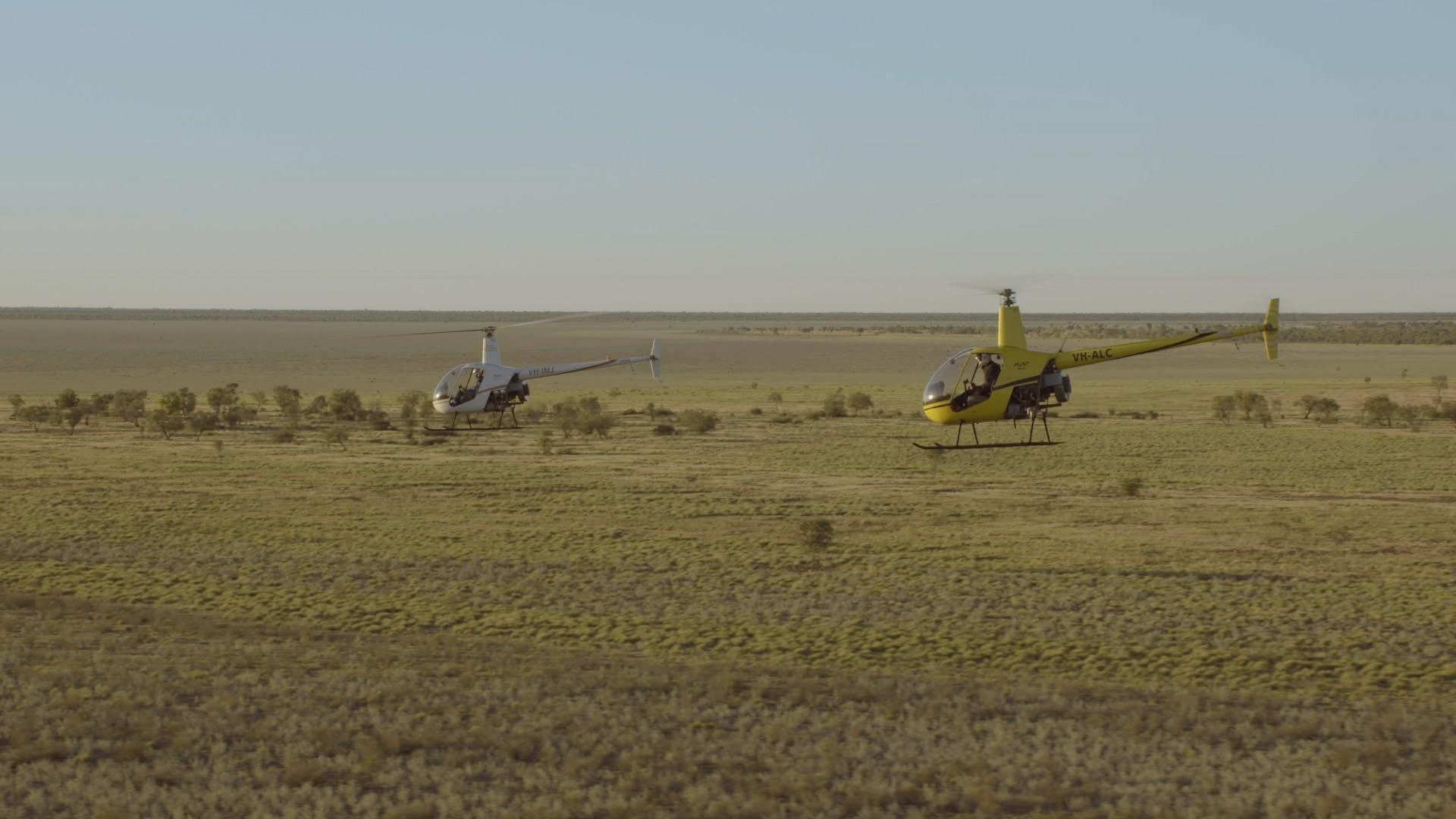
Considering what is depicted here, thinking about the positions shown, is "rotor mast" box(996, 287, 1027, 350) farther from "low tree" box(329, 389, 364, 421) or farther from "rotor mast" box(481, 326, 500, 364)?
"low tree" box(329, 389, 364, 421)

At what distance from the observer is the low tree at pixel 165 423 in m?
51.2

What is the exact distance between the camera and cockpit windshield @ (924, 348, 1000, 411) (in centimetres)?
2784

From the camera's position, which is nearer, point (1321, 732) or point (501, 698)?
point (1321, 732)

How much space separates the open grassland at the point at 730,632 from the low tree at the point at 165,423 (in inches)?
291

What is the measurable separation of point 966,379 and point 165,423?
116 feet

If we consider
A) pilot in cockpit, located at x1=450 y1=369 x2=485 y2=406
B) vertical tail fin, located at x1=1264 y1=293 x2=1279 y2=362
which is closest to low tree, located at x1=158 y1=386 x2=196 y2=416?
pilot in cockpit, located at x1=450 y1=369 x2=485 y2=406

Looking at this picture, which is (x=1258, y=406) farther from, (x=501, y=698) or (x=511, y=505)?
(x=501, y=698)

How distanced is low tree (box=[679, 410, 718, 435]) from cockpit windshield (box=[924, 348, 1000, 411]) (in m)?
24.1

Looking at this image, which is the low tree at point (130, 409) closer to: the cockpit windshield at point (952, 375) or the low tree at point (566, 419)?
the low tree at point (566, 419)

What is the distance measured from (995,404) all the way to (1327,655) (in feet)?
34.8

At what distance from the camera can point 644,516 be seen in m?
31.1

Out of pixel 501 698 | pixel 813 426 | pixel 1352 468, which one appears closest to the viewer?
pixel 501 698

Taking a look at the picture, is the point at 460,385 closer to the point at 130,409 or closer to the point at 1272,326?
the point at 130,409

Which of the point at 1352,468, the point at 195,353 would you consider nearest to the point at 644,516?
the point at 1352,468
